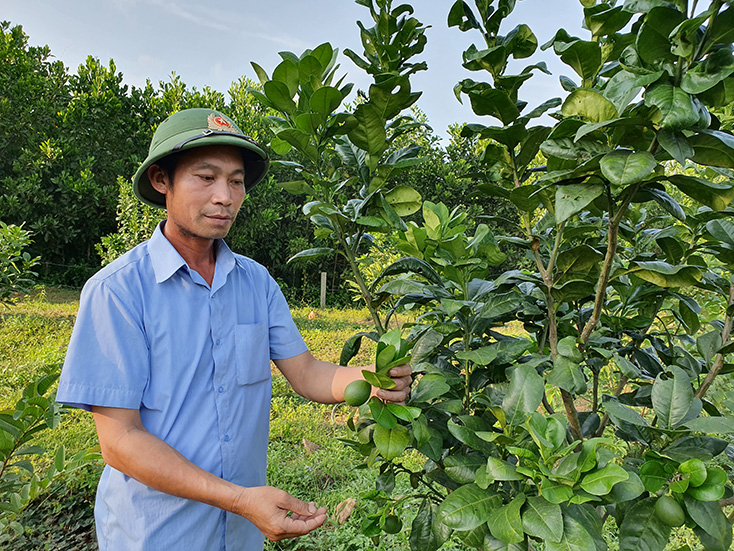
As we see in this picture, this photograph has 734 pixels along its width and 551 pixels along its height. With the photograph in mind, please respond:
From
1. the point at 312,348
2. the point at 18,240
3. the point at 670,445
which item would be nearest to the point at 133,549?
the point at 670,445

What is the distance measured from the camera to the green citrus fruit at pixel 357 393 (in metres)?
0.84

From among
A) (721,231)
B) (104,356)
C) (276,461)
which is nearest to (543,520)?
(721,231)

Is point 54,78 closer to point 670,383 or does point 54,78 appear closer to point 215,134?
point 215,134

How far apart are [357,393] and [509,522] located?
30 centimetres

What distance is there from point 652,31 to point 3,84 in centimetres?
1161

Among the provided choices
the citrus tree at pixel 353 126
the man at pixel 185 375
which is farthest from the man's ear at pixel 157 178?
the citrus tree at pixel 353 126

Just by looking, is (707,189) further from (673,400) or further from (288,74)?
(288,74)

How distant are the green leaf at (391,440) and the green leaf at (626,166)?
514 millimetres

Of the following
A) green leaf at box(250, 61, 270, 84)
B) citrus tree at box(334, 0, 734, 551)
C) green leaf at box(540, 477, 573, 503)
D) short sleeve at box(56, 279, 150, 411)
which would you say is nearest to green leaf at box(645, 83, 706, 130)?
citrus tree at box(334, 0, 734, 551)

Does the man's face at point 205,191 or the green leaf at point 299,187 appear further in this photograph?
the man's face at point 205,191

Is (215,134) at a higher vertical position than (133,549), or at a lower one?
higher

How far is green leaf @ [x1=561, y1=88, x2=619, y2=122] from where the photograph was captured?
75cm

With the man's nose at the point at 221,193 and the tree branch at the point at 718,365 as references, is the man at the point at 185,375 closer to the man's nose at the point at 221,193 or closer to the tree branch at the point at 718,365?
the man's nose at the point at 221,193

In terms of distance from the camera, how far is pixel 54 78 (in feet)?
32.8
